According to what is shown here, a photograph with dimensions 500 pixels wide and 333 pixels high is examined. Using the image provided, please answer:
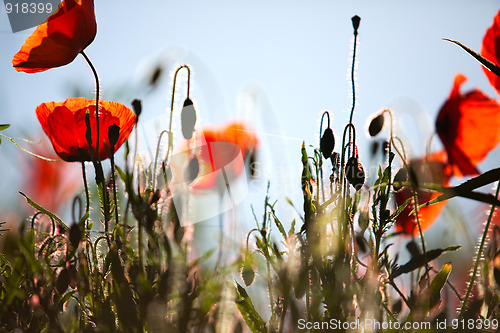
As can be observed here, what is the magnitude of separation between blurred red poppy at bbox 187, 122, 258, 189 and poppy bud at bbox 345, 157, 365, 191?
0.19m

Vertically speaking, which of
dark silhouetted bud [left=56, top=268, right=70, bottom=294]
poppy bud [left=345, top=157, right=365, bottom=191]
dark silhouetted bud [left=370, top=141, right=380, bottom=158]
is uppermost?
dark silhouetted bud [left=370, top=141, right=380, bottom=158]

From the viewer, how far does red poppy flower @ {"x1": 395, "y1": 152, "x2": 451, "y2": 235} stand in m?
0.70

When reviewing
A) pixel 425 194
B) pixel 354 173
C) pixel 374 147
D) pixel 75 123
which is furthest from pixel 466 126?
pixel 75 123

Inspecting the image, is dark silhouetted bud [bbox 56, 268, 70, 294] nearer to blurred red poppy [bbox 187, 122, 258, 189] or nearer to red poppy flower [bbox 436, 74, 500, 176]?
blurred red poppy [bbox 187, 122, 258, 189]

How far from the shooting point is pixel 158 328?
0.39 m

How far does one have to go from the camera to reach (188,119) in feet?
2.12

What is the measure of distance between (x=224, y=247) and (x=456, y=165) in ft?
1.41

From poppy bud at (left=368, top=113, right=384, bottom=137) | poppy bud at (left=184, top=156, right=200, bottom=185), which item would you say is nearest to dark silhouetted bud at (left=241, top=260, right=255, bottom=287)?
poppy bud at (left=184, top=156, right=200, bottom=185)

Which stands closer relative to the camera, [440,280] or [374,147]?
[440,280]

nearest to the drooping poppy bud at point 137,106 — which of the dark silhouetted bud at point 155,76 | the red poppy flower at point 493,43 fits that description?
the dark silhouetted bud at point 155,76

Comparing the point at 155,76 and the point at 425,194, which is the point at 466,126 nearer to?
the point at 425,194

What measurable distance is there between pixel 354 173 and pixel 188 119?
0.71 ft

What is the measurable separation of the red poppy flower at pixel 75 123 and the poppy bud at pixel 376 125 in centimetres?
31

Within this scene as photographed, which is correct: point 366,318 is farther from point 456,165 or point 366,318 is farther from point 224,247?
point 456,165
